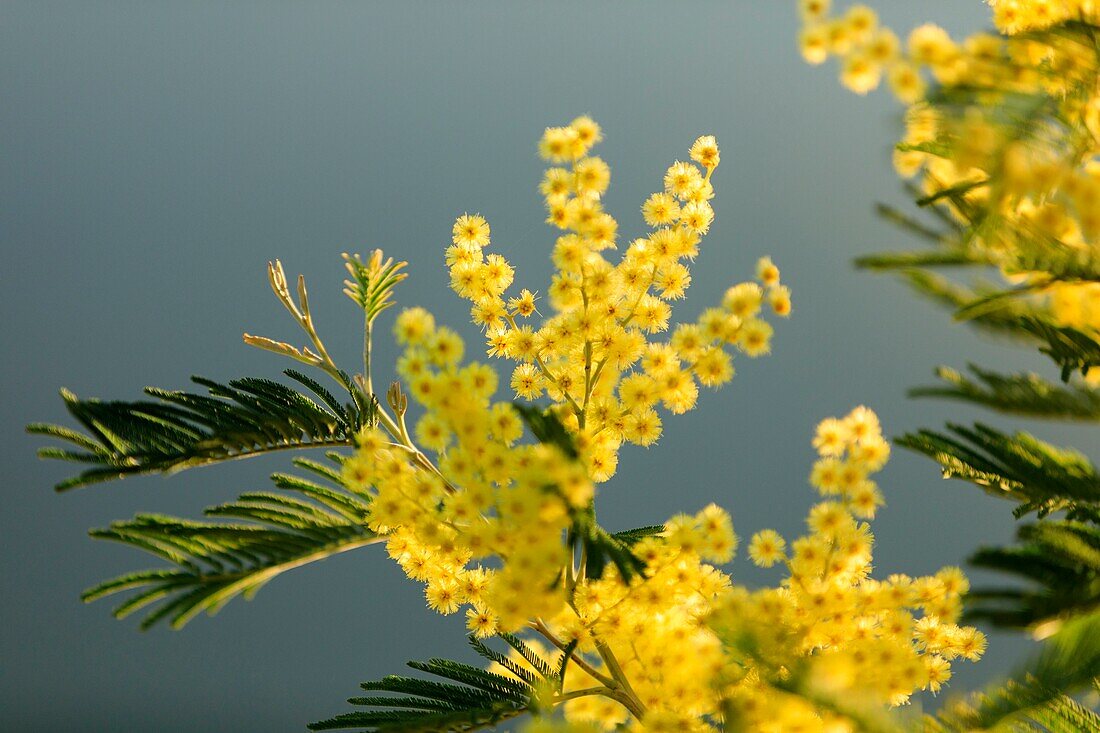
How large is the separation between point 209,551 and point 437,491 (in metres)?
0.30

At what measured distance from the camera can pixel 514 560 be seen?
107 cm

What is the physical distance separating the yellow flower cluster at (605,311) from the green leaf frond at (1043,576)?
434 mm

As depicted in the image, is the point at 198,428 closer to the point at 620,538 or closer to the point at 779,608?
the point at 620,538

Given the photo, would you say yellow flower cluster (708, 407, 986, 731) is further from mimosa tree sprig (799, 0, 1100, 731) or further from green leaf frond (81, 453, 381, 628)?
green leaf frond (81, 453, 381, 628)

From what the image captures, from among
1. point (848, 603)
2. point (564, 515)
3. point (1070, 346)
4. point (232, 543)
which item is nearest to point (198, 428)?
point (232, 543)

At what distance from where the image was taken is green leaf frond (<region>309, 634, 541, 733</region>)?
1330mm

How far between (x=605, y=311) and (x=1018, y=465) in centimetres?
58

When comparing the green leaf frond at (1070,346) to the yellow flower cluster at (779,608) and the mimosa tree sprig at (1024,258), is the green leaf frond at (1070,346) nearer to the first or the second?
the mimosa tree sprig at (1024,258)

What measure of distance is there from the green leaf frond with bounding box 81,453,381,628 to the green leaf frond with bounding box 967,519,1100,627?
0.77m

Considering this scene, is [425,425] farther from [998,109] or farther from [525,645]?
[998,109]

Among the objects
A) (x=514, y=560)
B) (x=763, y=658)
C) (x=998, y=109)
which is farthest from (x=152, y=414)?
(x=998, y=109)

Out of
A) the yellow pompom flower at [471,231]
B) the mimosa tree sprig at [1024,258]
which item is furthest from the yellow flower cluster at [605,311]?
the mimosa tree sprig at [1024,258]

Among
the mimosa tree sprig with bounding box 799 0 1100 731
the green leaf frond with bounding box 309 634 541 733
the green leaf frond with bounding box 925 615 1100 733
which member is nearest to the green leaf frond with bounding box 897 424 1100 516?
the mimosa tree sprig with bounding box 799 0 1100 731

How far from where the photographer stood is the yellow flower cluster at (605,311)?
137 centimetres
